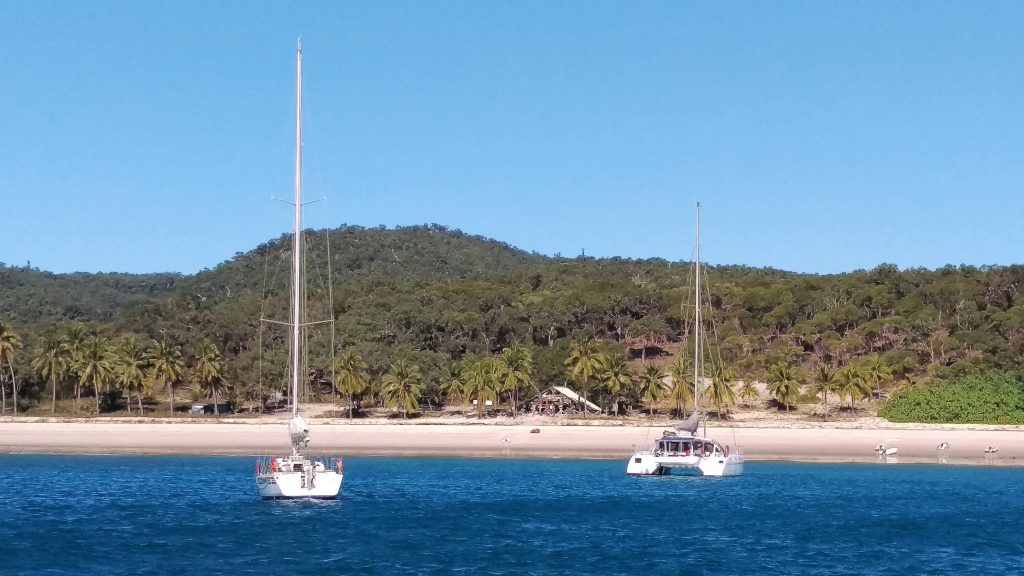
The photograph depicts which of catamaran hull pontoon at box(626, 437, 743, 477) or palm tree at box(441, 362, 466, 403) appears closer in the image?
catamaran hull pontoon at box(626, 437, 743, 477)

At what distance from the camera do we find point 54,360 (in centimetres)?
9344

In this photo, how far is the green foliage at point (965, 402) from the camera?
256 ft

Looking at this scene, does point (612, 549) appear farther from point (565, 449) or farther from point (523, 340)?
point (523, 340)

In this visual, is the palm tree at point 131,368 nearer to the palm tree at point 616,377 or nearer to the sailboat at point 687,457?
the palm tree at point 616,377

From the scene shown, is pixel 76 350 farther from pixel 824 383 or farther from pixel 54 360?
pixel 824 383

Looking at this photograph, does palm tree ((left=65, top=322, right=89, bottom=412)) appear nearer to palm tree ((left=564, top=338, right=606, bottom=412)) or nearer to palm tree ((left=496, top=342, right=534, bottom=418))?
palm tree ((left=496, top=342, right=534, bottom=418))

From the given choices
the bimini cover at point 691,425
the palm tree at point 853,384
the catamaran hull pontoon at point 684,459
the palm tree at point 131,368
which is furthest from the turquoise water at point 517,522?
the palm tree at point 131,368

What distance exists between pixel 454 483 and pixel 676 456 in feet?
39.5

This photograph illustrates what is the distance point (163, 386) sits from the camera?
101750 millimetres

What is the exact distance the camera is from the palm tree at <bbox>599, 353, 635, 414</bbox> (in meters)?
87.9

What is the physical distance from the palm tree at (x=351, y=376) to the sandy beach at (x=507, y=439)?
4562mm

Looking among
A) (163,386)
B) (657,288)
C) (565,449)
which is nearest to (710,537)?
(565,449)

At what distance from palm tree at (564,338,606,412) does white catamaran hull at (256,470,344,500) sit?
148 ft

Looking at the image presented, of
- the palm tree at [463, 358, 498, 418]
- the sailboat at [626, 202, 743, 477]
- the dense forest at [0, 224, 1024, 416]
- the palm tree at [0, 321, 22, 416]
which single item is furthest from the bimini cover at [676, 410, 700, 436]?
the palm tree at [0, 321, 22, 416]
